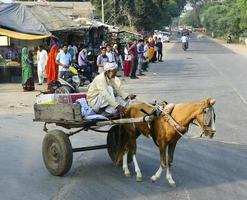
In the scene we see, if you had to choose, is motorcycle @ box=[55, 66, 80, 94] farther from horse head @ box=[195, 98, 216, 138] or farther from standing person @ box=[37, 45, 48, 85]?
horse head @ box=[195, 98, 216, 138]

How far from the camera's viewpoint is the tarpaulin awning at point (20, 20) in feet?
79.0

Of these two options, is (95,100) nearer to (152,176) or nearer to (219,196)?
(152,176)

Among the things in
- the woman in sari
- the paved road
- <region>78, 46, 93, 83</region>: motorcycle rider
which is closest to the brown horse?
the paved road

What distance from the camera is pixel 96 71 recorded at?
2611 centimetres

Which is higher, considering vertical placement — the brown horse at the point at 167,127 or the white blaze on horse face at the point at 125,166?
the brown horse at the point at 167,127

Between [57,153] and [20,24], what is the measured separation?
17506 millimetres

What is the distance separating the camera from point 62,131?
8406mm

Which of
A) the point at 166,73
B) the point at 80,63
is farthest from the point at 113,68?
the point at 166,73

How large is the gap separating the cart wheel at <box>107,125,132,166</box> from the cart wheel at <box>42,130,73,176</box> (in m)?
0.88

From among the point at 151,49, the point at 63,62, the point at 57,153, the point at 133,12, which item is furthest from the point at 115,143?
the point at 133,12

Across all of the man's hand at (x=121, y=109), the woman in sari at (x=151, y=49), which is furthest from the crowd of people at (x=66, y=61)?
the man's hand at (x=121, y=109)

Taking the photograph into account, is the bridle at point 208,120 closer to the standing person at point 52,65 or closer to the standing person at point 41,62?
the standing person at point 52,65

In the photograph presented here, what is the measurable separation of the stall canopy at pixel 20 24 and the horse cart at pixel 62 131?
15.4m

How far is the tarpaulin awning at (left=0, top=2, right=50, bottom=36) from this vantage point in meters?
24.1
